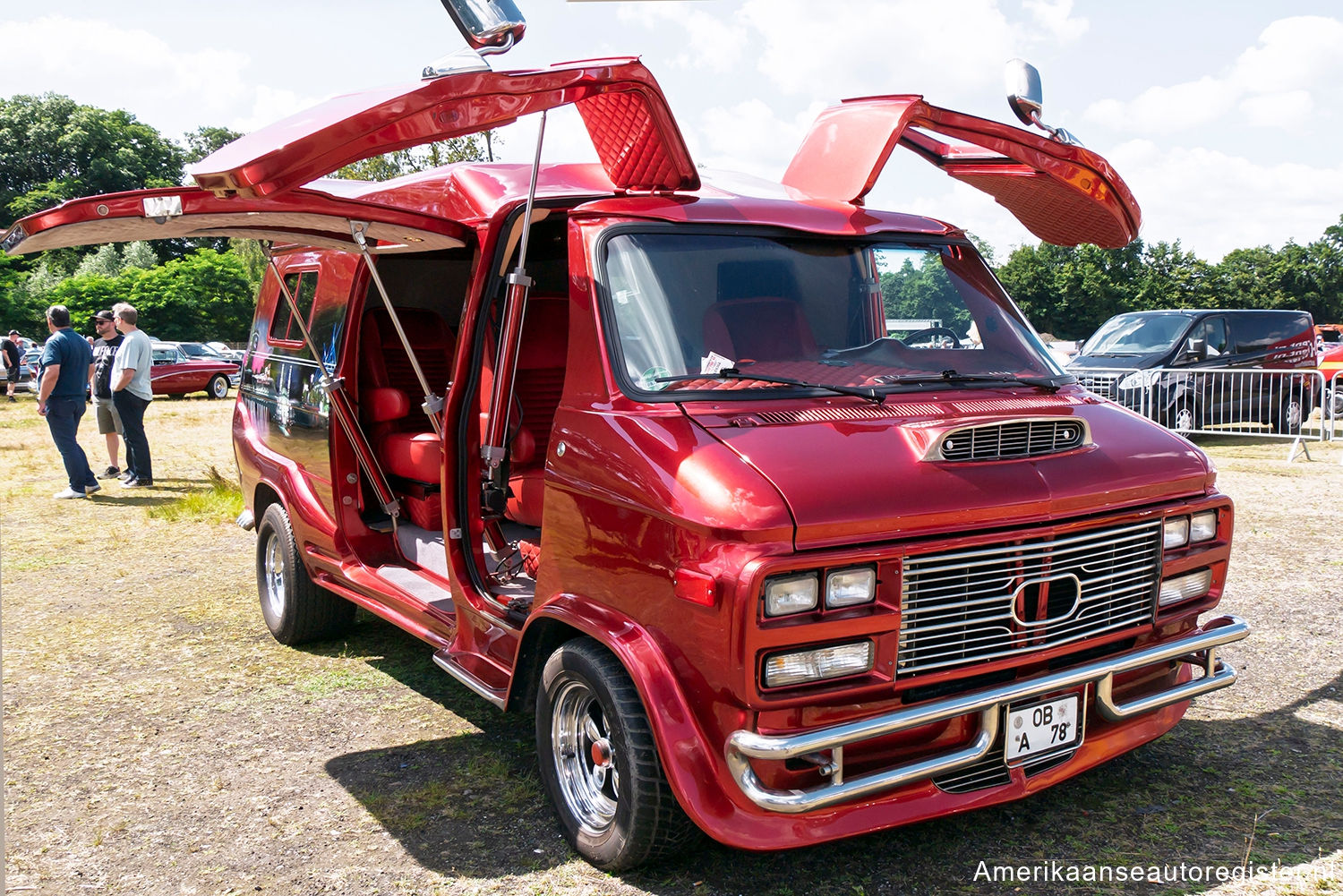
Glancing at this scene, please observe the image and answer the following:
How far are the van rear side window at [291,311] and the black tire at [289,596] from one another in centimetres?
107

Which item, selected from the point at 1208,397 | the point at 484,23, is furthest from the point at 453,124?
the point at 1208,397

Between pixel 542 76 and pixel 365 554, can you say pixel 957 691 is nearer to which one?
pixel 542 76

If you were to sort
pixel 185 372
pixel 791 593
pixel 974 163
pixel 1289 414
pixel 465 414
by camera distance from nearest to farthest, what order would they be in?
pixel 791 593
pixel 465 414
pixel 974 163
pixel 1289 414
pixel 185 372

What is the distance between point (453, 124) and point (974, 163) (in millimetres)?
2644

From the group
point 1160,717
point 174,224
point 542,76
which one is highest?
point 542,76

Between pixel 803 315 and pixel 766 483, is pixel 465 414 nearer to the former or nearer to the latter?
pixel 803 315

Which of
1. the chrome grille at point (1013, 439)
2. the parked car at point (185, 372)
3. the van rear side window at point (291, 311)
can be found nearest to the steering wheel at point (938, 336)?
the chrome grille at point (1013, 439)

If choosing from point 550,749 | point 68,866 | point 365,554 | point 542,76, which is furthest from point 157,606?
point 542,76

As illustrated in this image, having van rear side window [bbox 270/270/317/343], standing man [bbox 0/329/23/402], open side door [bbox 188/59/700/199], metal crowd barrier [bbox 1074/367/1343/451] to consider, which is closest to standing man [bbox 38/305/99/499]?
van rear side window [bbox 270/270/317/343]

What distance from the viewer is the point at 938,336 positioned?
4512mm

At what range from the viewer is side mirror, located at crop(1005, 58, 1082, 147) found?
5090mm

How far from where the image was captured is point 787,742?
298cm

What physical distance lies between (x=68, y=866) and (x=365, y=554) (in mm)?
2262

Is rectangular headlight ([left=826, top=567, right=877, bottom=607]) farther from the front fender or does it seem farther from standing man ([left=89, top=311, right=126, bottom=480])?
standing man ([left=89, top=311, right=126, bottom=480])
